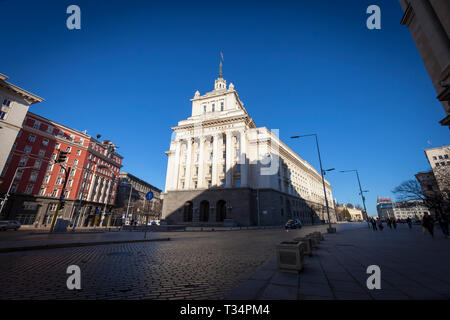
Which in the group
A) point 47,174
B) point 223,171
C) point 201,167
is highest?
point 201,167

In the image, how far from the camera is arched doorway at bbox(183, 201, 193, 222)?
39019 mm

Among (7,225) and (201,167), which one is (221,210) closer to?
(201,167)

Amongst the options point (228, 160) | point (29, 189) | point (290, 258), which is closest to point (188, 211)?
point (228, 160)

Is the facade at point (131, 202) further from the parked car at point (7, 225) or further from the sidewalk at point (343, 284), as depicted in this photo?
the sidewalk at point (343, 284)

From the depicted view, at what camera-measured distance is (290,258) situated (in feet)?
15.5

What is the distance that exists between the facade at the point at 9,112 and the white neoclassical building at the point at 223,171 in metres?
28.0

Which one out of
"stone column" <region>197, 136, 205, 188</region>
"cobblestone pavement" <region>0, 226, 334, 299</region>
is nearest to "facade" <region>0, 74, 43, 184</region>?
"stone column" <region>197, 136, 205, 188</region>

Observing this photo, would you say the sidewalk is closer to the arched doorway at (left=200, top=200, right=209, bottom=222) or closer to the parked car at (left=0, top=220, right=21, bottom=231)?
the arched doorway at (left=200, top=200, right=209, bottom=222)

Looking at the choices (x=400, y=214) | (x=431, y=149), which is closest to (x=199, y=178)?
(x=431, y=149)

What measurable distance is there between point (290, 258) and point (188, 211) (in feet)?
122

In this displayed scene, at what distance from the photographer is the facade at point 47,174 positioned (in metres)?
37.6

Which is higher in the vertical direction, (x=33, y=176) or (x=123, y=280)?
(x=33, y=176)

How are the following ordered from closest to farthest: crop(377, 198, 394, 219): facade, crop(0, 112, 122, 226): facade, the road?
the road < crop(0, 112, 122, 226): facade < crop(377, 198, 394, 219): facade

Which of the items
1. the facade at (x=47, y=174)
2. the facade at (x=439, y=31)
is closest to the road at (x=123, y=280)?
the facade at (x=439, y=31)
